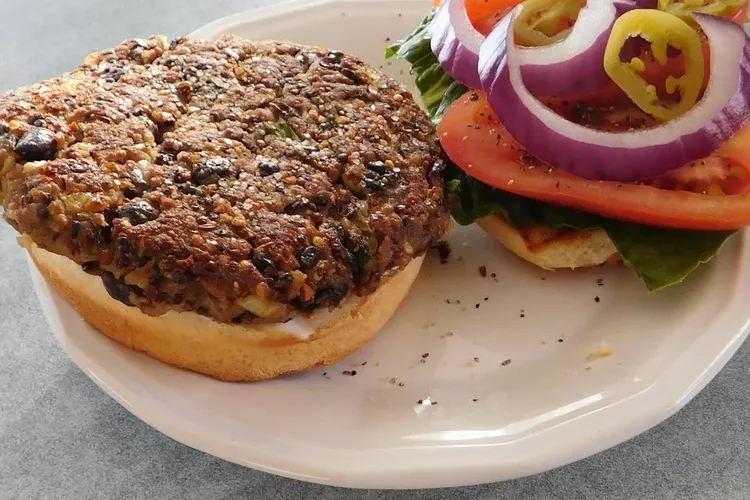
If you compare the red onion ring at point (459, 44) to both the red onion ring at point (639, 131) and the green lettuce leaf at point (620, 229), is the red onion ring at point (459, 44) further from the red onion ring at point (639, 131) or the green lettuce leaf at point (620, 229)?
the green lettuce leaf at point (620, 229)

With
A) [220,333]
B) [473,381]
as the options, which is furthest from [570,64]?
[220,333]

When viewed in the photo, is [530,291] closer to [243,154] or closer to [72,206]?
[243,154]

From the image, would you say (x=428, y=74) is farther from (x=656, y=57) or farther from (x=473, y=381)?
(x=473, y=381)

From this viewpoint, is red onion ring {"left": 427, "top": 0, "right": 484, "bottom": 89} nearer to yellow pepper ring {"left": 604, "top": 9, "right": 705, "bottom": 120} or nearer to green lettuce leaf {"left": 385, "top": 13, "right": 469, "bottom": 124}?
green lettuce leaf {"left": 385, "top": 13, "right": 469, "bottom": 124}

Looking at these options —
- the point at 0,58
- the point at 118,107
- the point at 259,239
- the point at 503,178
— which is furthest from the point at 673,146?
the point at 0,58

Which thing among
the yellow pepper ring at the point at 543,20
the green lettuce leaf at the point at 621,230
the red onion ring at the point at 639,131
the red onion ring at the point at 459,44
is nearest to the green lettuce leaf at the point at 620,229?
the green lettuce leaf at the point at 621,230

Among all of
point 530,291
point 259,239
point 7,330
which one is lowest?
point 530,291
